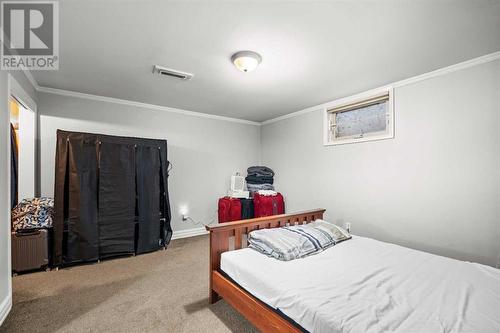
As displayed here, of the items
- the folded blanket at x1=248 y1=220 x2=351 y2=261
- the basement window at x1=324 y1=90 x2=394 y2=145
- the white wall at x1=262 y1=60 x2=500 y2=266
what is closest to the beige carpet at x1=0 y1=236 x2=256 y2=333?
the folded blanket at x1=248 y1=220 x2=351 y2=261

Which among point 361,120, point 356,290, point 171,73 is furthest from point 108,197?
point 361,120

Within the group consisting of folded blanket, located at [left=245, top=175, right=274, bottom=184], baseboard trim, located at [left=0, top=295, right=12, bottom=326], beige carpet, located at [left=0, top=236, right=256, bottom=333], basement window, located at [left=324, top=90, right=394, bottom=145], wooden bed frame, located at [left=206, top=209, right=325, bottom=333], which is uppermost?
basement window, located at [left=324, top=90, right=394, bottom=145]

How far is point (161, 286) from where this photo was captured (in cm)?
248

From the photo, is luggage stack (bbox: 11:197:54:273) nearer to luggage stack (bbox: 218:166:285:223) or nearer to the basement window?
luggage stack (bbox: 218:166:285:223)

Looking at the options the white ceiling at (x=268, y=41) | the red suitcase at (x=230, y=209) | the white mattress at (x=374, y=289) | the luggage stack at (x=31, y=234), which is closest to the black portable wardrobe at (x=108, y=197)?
the luggage stack at (x=31, y=234)

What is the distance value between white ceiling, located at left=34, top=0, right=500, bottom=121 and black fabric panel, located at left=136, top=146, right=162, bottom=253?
97 cm

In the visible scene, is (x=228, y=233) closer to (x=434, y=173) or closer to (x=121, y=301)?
(x=121, y=301)

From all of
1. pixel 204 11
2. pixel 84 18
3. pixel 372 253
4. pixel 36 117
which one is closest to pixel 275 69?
pixel 204 11

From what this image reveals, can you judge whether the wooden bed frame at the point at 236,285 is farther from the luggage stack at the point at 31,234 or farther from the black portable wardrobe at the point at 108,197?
the luggage stack at the point at 31,234

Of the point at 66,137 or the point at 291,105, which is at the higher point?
the point at 291,105

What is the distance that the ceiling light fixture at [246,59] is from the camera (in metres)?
2.26

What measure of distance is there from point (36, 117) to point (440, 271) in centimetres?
471

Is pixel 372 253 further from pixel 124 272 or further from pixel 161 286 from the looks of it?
pixel 124 272

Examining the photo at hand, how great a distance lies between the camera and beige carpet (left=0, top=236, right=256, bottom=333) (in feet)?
6.07
